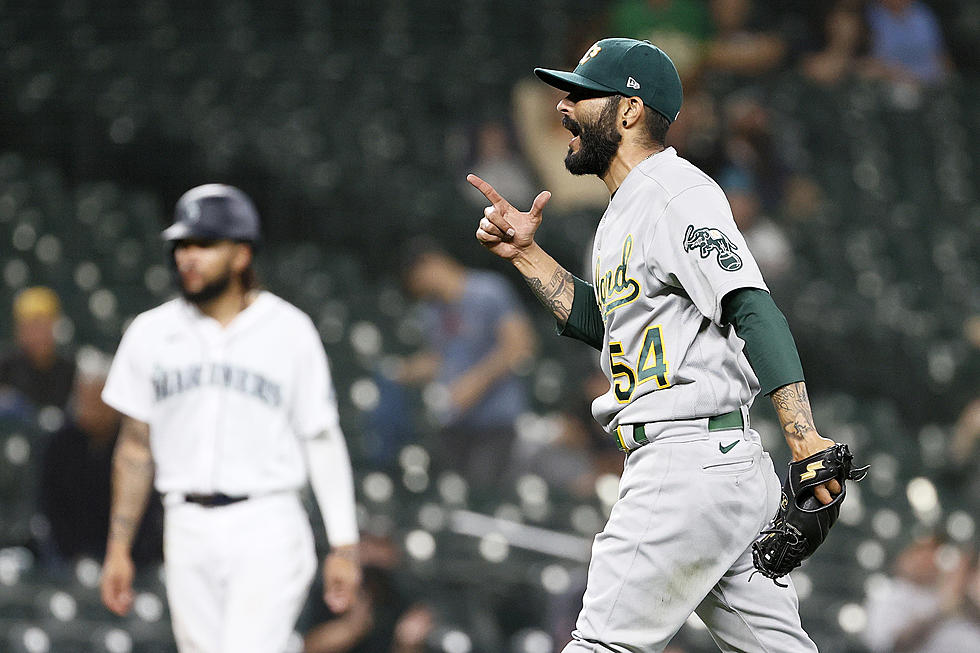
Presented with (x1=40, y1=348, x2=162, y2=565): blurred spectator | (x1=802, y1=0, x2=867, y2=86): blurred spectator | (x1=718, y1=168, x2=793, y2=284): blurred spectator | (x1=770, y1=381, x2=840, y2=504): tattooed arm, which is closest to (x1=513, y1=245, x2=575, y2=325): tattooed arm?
(x1=770, y1=381, x2=840, y2=504): tattooed arm

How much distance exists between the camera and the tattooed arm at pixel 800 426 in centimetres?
249

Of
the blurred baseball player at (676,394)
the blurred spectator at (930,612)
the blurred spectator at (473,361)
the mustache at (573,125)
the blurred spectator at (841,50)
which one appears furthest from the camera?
the blurred spectator at (841,50)

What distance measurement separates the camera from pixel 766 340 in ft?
8.29

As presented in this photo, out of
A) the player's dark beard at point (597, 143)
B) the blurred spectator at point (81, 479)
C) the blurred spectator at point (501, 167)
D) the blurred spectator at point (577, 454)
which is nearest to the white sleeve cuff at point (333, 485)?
the player's dark beard at point (597, 143)

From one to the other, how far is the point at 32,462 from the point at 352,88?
525 centimetres

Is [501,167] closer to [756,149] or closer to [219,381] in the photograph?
[756,149]

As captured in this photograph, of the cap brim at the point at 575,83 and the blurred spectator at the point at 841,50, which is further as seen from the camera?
the blurred spectator at the point at 841,50

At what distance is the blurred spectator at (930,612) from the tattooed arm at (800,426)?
9.60ft

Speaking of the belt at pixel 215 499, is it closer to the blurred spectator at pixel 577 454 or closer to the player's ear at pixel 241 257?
the player's ear at pixel 241 257

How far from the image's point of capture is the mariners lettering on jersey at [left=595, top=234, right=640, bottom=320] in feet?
9.11

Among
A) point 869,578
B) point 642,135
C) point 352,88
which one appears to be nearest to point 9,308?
point 352,88

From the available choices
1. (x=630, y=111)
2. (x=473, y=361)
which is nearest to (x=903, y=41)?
(x=473, y=361)

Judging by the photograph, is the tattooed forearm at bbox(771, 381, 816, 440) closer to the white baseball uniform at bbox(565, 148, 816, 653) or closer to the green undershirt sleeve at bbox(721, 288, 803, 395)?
the green undershirt sleeve at bbox(721, 288, 803, 395)

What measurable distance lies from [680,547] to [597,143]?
83cm
